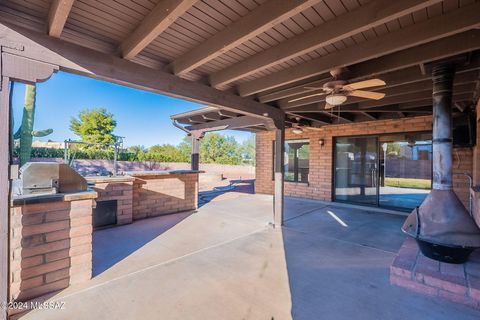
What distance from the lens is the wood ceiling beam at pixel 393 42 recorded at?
1.90 meters

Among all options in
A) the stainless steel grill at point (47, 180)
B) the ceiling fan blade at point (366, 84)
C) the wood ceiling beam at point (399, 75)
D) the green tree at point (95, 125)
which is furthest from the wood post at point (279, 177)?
the green tree at point (95, 125)

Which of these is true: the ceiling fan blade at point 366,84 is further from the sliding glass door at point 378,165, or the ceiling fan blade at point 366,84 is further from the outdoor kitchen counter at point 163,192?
the outdoor kitchen counter at point 163,192

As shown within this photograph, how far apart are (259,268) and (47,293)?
87.6 inches

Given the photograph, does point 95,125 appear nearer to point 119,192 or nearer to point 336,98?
point 119,192

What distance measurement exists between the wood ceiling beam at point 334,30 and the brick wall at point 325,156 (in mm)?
4948

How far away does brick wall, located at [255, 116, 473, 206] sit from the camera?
16.9 ft

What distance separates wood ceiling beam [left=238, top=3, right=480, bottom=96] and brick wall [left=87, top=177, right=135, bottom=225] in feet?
11.5

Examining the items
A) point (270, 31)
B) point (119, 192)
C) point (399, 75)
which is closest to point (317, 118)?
point (399, 75)

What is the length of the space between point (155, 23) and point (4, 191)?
1824 millimetres

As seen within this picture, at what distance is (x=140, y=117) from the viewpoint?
3456 centimetres

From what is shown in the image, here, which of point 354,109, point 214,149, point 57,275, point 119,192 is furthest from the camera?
point 214,149

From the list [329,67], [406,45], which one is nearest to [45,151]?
[329,67]

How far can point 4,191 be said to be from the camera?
1826mm

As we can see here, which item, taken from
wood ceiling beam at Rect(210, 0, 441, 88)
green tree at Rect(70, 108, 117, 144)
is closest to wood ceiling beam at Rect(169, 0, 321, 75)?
wood ceiling beam at Rect(210, 0, 441, 88)
